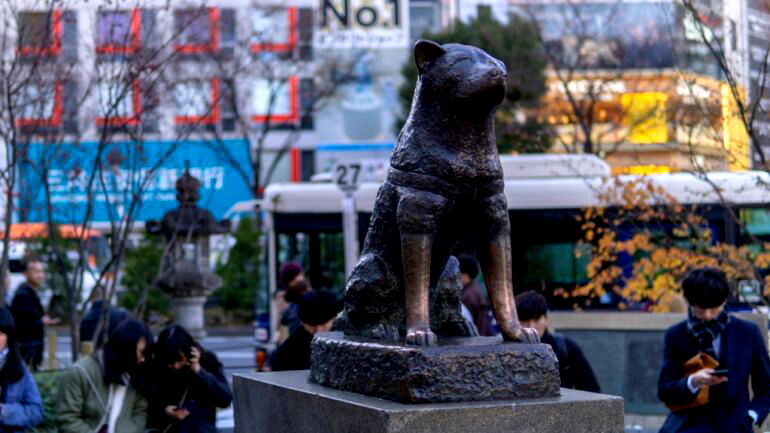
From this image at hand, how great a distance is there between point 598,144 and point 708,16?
587 inches

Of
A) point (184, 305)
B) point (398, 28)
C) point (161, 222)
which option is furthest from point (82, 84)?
point (398, 28)

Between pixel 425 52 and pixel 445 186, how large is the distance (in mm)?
498

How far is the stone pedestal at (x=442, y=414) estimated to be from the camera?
3.93 metres

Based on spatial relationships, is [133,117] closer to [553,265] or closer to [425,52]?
[425,52]

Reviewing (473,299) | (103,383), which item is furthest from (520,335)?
(473,299)

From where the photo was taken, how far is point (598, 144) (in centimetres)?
2758

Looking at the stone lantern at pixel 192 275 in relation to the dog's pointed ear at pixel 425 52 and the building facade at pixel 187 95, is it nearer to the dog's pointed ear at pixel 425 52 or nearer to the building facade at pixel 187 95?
the building facade at pixel 187 95

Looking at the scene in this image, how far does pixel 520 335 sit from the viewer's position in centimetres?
435

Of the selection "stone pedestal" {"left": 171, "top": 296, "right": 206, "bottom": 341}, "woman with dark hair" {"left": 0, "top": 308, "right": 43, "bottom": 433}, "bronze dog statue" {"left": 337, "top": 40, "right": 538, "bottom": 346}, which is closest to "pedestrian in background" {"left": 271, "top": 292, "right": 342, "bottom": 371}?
"woman with dark hair" {"left": 0, "top": 308, "right": 43, "bottom": 433}

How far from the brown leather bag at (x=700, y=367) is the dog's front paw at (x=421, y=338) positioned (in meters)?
2.62

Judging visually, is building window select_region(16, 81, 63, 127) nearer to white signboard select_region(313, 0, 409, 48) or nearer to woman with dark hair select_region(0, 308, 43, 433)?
woman with dark hair select_region(0, 308, 43, 433)

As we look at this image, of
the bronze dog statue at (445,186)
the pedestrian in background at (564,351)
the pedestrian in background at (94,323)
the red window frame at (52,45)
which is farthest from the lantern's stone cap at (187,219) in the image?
the bronze dog statue at (445,186)

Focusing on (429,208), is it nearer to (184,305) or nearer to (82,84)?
(82,84)

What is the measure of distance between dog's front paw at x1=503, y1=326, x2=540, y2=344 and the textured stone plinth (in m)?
0.05
